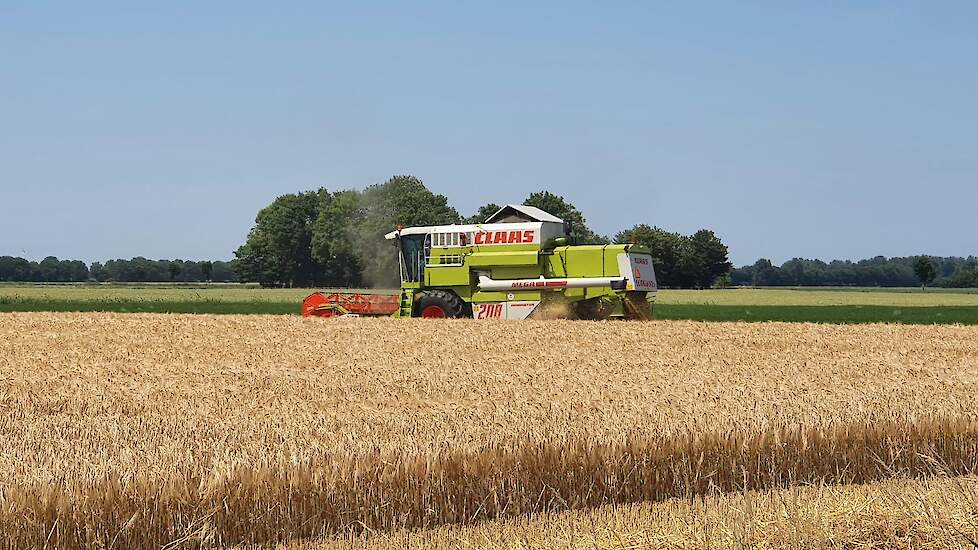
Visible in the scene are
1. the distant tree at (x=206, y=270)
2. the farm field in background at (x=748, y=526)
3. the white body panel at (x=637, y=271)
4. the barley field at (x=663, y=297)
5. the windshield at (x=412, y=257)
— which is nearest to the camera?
the farm field in background at (x=748, y=526)

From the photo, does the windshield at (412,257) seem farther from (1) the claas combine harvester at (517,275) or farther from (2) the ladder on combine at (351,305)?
(2) the ladder on combine at (351,305)

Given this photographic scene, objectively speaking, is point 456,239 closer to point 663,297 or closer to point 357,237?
point 663,297

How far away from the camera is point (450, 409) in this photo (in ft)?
31.9

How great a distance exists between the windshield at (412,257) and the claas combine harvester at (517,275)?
0.03 m

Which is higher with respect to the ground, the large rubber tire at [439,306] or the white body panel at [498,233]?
the white body panel at [498,233]

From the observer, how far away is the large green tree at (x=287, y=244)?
378 ft

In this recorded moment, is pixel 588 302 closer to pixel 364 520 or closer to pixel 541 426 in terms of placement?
pixel 541 426

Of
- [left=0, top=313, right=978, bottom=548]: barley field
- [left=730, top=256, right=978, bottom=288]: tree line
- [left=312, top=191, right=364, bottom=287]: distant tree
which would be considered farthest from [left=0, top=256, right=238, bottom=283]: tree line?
[left=0, top=313, right=978, bottom=548]: barley field

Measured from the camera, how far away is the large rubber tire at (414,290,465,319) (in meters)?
29.1

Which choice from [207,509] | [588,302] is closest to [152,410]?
[207,509]

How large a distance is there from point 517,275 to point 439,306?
7.82 feet

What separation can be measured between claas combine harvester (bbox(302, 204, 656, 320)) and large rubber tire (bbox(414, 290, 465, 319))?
3 cm

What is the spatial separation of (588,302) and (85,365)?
1662 centimetres

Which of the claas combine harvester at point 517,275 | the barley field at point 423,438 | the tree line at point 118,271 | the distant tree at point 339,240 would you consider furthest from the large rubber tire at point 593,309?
the tree line at point 118,271
